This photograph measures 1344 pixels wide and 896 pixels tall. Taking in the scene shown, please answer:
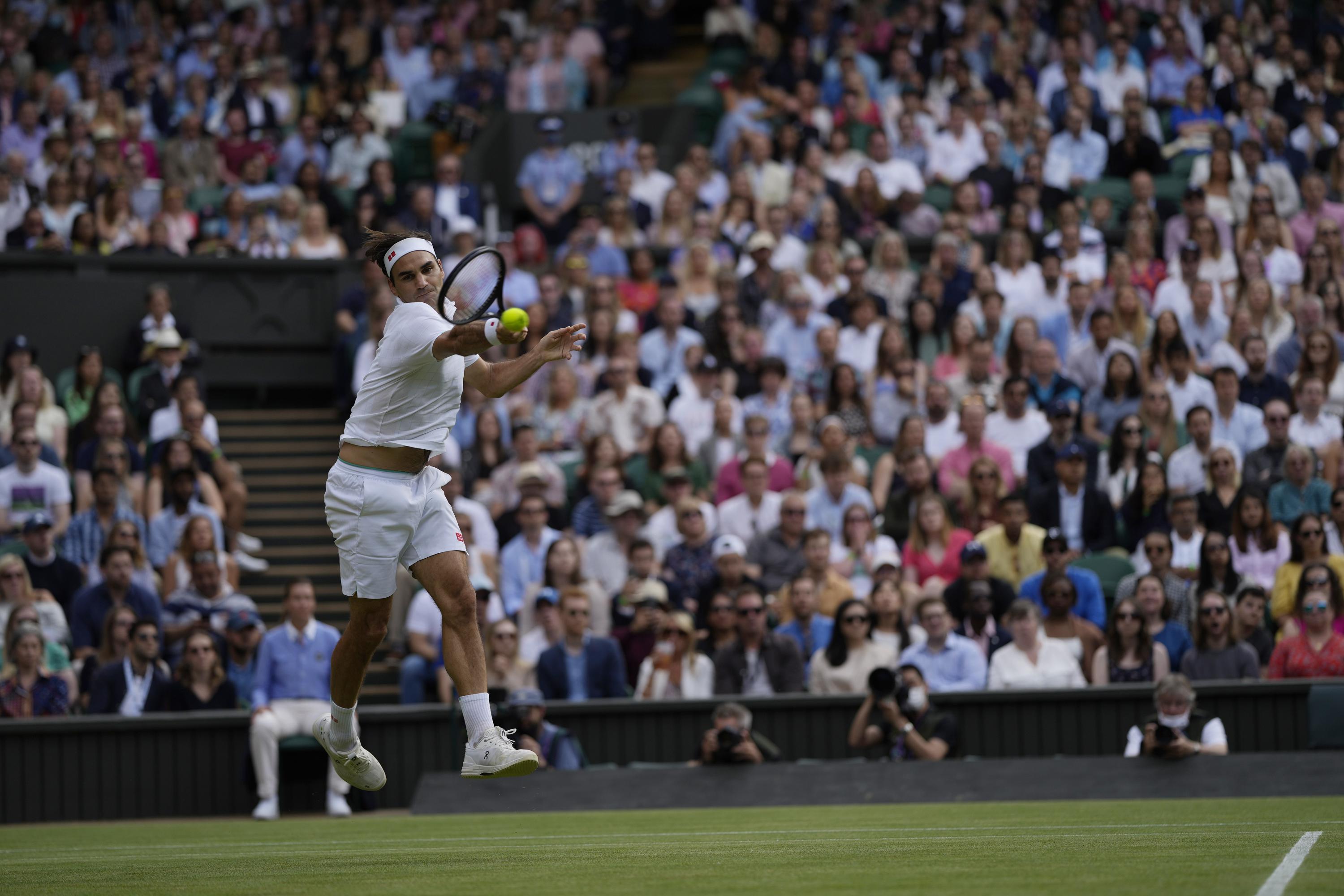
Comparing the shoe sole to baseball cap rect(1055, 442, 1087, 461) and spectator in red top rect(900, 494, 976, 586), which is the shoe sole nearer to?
spectator in red top rect(900, 494, 976, 586)

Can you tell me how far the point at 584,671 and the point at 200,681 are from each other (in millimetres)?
2806

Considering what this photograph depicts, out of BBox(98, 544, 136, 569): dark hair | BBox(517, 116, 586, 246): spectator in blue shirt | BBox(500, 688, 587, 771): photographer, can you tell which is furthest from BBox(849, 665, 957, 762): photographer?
BBox(517, 116, 586, 246): spectator in blue shirt

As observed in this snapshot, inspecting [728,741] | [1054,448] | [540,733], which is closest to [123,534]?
[540,733]

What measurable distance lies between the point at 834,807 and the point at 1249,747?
10.9ft

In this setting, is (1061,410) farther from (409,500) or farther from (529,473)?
(409,500)

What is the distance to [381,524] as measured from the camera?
7547mm

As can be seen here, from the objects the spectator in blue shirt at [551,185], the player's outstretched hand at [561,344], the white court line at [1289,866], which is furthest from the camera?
the spectator in blue shirt at [551,185]

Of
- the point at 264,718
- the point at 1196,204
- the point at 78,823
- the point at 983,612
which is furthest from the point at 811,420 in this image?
the point at 78,823

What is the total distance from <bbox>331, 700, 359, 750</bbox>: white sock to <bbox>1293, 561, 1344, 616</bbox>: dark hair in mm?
7148

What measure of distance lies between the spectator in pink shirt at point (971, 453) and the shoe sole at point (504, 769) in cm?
802

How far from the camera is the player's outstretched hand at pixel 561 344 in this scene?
710 centimetres

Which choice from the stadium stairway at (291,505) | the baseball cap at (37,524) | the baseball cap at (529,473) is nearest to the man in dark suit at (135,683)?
the baseball cap at (37,524)

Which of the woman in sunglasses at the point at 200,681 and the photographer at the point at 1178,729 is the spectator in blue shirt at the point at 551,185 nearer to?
the woman in sunglasses at the point at 200,681

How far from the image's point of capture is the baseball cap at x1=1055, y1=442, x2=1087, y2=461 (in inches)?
563
